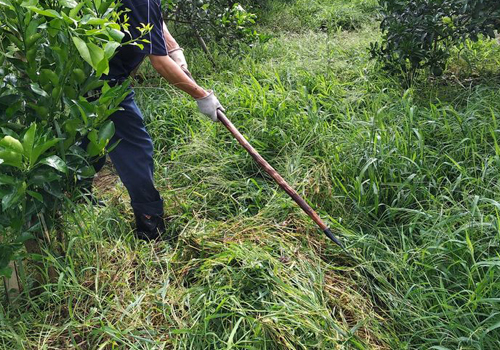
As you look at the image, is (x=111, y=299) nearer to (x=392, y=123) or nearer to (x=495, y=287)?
(x=495, y=287)

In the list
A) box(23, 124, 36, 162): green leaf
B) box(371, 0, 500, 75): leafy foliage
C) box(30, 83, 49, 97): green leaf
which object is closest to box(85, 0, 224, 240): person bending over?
box(30, 83, 49, 97): green leaf

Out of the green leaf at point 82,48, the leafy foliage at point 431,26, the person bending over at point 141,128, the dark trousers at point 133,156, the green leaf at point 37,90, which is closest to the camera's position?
the green leaf at point 82,48

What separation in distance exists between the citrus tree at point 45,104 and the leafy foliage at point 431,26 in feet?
8.38

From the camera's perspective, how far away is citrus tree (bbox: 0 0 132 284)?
156cm

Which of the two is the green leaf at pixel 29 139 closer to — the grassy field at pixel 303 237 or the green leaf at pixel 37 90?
the green leaf at pixel 37 90

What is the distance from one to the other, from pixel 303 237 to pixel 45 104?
1388 mm

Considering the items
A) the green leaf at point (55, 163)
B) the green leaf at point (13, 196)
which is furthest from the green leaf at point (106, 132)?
the green leaf at point (13, 196)

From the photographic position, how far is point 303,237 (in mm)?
2508

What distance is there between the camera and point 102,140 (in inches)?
71.7

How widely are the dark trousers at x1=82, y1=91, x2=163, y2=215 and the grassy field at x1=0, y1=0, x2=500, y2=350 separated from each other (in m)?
0.19

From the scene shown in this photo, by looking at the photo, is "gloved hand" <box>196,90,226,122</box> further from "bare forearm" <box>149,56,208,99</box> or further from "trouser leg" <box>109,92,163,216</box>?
"trouser leg" <box>109,92,163,216</box>

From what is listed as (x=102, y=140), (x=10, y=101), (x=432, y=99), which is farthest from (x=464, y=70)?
(x=10, y=101)

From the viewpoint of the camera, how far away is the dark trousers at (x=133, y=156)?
2.61 metres

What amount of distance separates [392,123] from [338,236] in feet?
3.48
